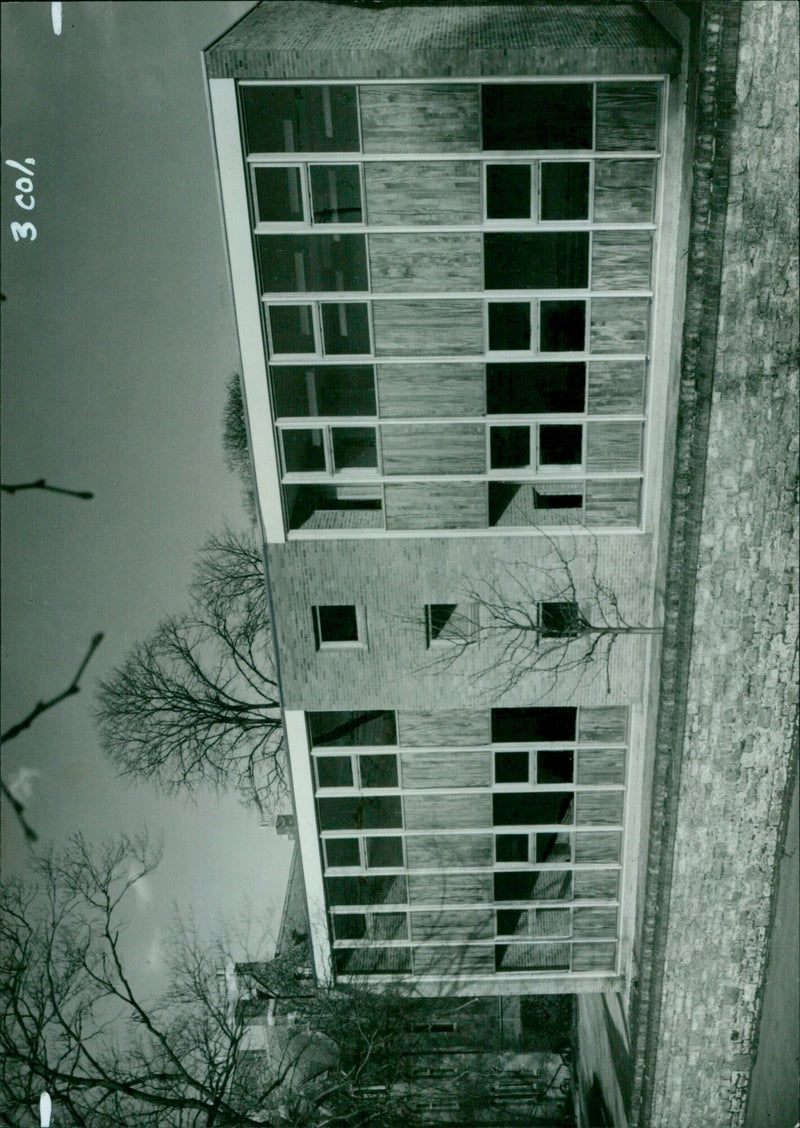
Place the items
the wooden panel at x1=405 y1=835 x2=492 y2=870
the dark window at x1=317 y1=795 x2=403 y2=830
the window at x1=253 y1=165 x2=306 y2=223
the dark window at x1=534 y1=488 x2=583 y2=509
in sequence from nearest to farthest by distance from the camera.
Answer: the window at x1=253 y1=165 x2=306 y2=223
the dark window at x1=534 y1=488 x2=583 y2=509
the dark window at x1=317 y1=795 x2=403 y2=830
the wooden panel at x1=405 y1=835 x2=492 y2=870

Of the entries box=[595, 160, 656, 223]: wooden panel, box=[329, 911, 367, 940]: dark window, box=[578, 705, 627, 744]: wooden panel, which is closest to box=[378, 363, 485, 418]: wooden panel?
box=[595, 160, 656, 223]: wooden panel

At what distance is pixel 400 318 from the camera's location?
8.77 metres

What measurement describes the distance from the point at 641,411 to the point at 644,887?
22.2ft

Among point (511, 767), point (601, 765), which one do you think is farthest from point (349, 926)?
point (601, 765)

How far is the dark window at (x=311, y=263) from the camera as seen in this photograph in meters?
8.48

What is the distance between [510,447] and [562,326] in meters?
1.67

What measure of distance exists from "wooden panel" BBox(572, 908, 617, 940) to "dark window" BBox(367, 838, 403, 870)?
2989mm

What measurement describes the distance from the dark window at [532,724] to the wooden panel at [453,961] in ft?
12.1

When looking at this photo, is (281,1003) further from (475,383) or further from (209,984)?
(475,383)

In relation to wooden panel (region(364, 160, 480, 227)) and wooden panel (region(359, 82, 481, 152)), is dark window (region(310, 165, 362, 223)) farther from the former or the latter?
wooden panel (region(359, 82, 481, 152))

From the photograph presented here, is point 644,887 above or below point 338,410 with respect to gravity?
below

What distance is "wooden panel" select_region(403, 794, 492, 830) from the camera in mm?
10641

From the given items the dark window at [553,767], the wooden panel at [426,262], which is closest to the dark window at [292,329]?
the wooden panel at [426,262]

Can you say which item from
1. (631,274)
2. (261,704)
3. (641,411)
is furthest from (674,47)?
(261,704)
